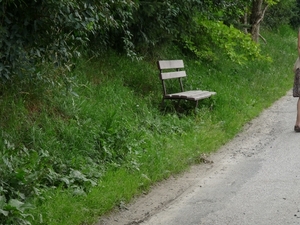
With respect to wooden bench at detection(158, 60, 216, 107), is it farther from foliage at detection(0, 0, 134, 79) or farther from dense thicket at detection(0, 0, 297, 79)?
foliage at detection(0, 0, 134, 79)

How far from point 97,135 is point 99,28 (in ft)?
5.57

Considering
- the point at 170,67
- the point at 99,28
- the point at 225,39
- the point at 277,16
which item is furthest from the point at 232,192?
the point at 277,16

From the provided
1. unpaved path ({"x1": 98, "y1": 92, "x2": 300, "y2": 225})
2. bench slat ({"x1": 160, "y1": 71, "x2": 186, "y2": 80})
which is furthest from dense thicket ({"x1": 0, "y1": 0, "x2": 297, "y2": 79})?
unpaved path ({"x1": 98, "y1": 92, "x2": 300, "y2": 225})

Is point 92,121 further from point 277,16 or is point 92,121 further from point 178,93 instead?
point 277,16

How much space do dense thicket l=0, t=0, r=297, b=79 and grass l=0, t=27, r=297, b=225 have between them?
0.52 m

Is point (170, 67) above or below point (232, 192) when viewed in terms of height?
above

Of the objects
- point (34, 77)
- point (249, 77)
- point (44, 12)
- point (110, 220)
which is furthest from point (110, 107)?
point (249, 77)

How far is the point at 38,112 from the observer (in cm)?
828

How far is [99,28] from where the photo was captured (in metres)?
8.85

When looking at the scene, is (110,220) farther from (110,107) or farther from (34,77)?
(110,107)

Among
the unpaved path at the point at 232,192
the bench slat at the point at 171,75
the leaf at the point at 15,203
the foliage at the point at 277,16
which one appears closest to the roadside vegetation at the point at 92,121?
the leaf at the point at 15,203

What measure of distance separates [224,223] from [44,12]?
3.00 m

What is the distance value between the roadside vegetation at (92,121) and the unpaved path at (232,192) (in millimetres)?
209

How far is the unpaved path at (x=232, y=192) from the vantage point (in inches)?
246
